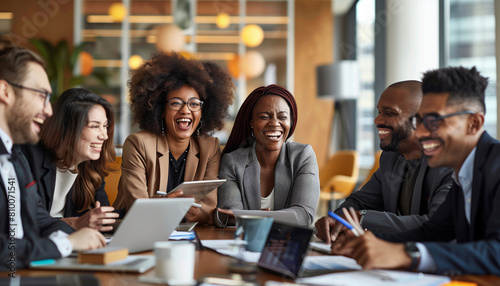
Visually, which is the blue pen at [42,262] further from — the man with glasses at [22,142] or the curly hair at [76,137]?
the curly hair at [76,137]

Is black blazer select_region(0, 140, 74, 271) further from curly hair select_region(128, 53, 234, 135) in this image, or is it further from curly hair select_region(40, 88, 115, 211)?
curly hair select_region(128, 53, 234, 135)

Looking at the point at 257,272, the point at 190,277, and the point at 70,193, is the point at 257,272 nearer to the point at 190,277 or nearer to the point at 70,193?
the point at 190,277

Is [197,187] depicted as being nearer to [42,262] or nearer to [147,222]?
[147,222]

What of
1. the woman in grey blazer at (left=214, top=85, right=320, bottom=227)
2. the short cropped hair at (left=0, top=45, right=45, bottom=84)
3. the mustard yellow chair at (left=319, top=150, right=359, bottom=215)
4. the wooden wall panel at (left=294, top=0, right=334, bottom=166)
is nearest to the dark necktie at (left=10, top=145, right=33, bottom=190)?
the short cropped hair at (left=0, top=45, right=45, bottom=84)

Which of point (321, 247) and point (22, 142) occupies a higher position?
point (22, 142)

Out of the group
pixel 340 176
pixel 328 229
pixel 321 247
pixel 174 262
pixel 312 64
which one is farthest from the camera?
pixel 312 64

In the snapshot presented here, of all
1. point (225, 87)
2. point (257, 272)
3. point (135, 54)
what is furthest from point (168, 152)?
point (135, 54)

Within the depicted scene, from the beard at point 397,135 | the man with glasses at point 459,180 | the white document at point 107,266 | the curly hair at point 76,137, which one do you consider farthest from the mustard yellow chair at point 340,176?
the white document at point 107,266

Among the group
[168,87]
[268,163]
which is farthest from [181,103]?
[268,163]

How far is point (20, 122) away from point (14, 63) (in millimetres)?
159

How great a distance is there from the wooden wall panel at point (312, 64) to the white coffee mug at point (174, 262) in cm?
813

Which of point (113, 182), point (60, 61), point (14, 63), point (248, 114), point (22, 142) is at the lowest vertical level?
point (113, 182)

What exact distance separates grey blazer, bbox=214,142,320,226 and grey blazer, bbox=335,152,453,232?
0.20 m

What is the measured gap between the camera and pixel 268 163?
262cm
